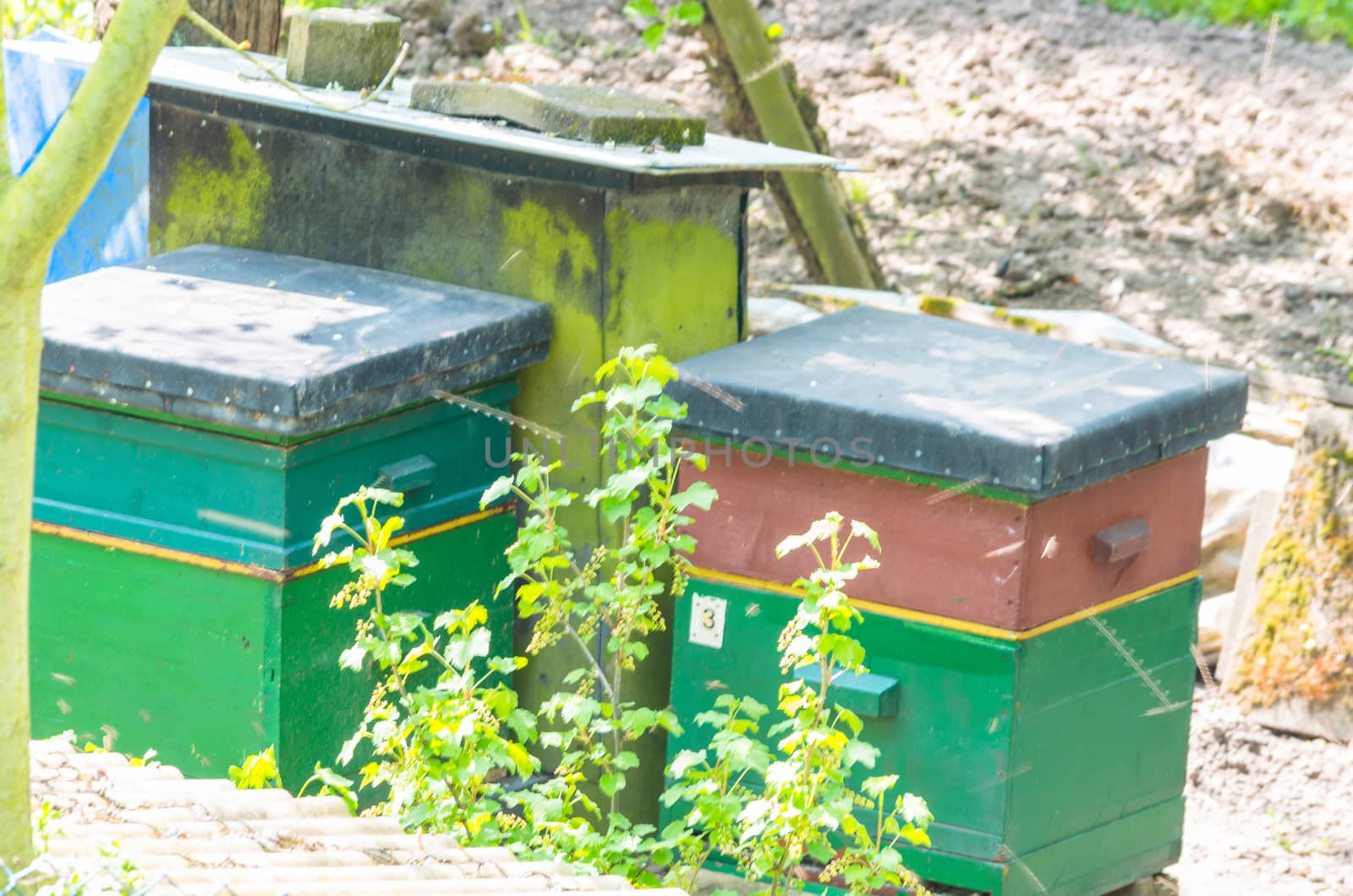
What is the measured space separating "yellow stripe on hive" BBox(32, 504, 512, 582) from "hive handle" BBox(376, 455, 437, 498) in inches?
Answer: 4.6

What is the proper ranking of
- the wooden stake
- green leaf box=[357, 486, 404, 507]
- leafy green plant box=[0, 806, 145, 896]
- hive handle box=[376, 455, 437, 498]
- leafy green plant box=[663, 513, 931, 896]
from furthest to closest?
the wooden stake → hive handle box=[376, 455, 437, 498] → green leaf box=[357, 486, 404, 507] → leafy green plant box=[663, 513, 931, 896] → leafy green plant box=[0, 806, 145, 896]

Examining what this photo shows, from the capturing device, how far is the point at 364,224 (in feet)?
16.3

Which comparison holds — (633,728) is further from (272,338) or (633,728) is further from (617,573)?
(272,338)

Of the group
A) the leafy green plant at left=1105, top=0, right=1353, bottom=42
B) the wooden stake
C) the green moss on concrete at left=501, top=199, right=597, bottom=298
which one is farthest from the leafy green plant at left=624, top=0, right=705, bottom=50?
the leafy green plant at left=1105, top=0, right=1353, bottom=42

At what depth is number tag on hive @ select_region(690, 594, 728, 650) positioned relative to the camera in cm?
439

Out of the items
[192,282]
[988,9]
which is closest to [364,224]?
[192,282]

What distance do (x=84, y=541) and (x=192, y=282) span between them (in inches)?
31.1

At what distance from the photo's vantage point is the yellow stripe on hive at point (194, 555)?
409cm

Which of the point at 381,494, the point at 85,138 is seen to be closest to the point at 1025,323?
the point at 381,494

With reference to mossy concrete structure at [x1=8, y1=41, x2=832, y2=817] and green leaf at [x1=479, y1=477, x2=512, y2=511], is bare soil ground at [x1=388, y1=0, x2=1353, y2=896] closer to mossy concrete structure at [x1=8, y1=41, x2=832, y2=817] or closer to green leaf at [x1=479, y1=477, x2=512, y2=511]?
mossy concrete structure at [x1=8, y1=41, x2=832, y2=817]

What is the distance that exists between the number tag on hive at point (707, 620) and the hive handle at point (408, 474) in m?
0.72

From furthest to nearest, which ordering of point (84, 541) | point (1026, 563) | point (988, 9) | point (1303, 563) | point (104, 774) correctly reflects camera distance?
1. point (988, 9)
2. point (1303, 563)
3. point (84, 541)
4. point (1026, 563)
5. point (104, 774)

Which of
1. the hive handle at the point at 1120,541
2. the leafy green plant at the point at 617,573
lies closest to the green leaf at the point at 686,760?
the leafy green plant at the point at 617,573

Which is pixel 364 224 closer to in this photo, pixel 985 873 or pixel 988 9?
pixel 985 873
